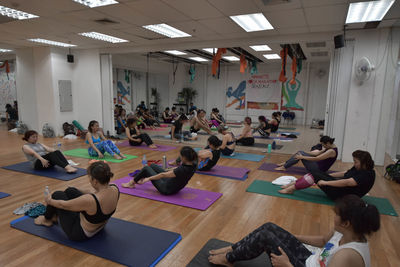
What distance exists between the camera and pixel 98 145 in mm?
5727

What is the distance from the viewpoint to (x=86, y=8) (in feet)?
14.4

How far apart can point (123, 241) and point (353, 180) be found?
2.60 metres

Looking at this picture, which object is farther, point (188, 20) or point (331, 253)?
point (188, 20)

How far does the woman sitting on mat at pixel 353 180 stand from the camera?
Answer: 297 centimetres

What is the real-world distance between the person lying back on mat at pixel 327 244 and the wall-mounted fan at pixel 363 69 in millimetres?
4567

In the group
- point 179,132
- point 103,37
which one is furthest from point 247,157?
point 103,37

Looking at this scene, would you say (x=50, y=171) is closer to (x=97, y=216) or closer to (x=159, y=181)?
(x=159, y=181)

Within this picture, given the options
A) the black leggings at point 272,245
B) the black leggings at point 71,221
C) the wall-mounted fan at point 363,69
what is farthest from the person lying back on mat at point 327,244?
the wall-mounted fan at point 363,69

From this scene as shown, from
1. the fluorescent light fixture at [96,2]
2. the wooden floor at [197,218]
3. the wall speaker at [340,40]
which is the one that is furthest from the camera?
the wall speaker at [340,40]

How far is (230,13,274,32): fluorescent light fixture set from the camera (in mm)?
4766

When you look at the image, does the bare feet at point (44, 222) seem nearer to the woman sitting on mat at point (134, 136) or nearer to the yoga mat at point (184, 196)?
the yoga mat at point (184, 196)

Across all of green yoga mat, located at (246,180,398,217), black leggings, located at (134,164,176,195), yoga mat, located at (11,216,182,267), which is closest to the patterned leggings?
black leggings, located at (134,164,176,195)

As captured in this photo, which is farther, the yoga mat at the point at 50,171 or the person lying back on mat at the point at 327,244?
the yoga mat at the point at 50,171

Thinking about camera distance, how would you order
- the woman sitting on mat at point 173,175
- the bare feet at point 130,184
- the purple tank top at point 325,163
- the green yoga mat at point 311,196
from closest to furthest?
the woman sitting on mat at point 173,175 → the green yoga mat at point 311,196 → the bare feet at point 130,184 → the purple tank top at point 325,163
